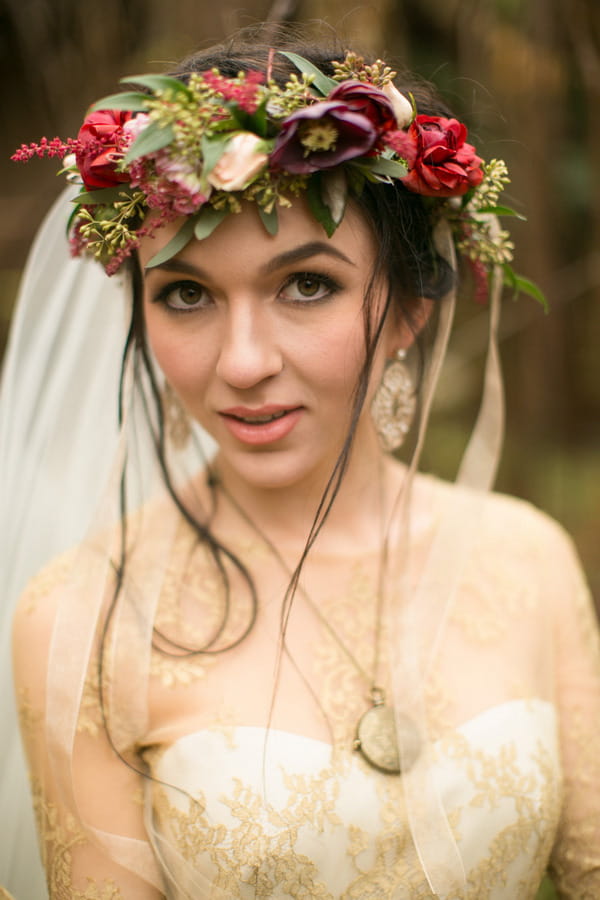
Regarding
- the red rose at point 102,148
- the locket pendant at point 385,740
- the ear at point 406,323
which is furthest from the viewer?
the ear at point 406,323

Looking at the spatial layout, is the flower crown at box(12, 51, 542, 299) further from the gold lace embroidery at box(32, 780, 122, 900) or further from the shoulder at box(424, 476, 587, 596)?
the gold lace embroidery at box(32, 780, 122, 900)

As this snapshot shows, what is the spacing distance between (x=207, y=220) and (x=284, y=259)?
0.44ft

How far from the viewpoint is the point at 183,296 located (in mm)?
1319

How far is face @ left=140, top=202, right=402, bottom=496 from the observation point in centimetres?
123

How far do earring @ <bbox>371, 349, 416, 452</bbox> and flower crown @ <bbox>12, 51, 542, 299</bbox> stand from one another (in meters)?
0.35

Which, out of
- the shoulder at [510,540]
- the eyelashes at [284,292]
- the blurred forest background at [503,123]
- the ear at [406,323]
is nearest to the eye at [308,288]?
the eyelashes at [284,292]

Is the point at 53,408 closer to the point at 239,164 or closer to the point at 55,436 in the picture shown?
the point at 55,436

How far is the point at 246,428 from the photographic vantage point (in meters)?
1.34

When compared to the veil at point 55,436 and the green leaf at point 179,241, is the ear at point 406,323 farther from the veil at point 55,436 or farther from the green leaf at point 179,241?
the green leaf at point 179,241

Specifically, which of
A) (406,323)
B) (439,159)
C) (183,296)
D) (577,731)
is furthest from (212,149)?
(577,731)

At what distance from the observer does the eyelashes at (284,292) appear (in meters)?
1.28

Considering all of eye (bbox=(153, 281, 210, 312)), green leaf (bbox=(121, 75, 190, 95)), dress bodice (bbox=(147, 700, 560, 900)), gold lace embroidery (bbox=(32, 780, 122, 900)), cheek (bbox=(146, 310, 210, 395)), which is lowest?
gold lace embroidery (bbox=(32, 780, 122, 900))

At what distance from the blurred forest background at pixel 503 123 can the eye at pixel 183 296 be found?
3.67ft

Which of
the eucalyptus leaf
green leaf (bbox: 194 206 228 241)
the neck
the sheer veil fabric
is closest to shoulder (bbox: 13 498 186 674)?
the sheer veil fabric
